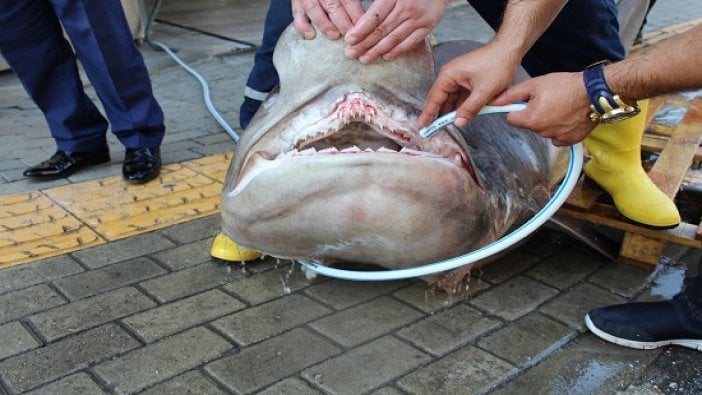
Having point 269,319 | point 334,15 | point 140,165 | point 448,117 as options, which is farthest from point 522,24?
point 140,165

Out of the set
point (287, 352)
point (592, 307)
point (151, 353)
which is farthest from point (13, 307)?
point (592, 307)

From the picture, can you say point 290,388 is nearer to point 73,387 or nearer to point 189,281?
point 73,387

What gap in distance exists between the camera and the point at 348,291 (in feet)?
8.30

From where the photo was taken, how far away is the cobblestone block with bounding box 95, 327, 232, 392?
2025 mm

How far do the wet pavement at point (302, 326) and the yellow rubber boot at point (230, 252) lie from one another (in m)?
0.04

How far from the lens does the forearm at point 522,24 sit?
6.54ft

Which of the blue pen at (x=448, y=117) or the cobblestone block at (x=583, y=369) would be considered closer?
the blue pen at (x=448, y=117)

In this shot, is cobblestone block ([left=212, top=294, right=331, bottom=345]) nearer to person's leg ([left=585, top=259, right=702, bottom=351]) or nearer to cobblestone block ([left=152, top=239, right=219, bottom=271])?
cobblestone block ([left=152, top=239, right=219, bottom=271])

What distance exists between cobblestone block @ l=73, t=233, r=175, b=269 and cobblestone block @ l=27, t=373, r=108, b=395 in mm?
749

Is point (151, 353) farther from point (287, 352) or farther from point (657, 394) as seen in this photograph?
point (657, 394)

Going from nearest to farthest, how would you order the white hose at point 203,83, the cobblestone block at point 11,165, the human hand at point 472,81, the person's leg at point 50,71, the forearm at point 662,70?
the forearm at point 662,70 < the human hand at point 472,81 < the person's leg at point 50,71 < the cobblestone block at point 11,165 < the white hose at point 203,83

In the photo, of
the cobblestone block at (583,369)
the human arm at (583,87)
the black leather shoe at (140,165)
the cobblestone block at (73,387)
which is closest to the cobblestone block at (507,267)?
the cobblestone block at (583,369)

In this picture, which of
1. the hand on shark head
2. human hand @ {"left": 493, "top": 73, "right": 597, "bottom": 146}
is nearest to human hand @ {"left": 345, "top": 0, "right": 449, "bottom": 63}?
the hand on shark head

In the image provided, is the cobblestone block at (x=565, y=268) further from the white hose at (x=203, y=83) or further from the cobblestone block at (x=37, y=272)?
the cobblestone block at (x=37, y=272)
